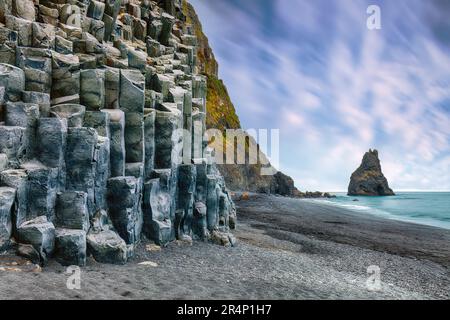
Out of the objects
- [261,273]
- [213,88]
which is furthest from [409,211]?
[261,273]

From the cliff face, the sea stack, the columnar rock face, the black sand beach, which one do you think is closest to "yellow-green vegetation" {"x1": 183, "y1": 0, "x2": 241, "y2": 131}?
the cliff face

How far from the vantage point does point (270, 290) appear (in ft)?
55.0

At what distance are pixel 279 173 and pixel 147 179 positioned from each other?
389 feet

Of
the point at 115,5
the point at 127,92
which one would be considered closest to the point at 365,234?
the point at 127,92

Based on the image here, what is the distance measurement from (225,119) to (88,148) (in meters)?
107

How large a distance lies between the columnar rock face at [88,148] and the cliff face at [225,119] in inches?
2824

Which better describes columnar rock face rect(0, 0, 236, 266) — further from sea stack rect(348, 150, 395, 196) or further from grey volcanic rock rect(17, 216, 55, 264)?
sea stack rect(348, 150, 395, 196)

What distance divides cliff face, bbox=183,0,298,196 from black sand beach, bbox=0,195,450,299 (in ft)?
221

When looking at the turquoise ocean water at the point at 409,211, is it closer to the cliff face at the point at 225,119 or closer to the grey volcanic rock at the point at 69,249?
the cliff face at the point at 225,119

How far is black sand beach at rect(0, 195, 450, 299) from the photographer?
14.9 m

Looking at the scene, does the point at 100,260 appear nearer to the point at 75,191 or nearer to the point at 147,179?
the point at 75,191

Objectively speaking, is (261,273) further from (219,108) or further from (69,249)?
(219,108)

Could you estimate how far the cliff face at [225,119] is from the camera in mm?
108725

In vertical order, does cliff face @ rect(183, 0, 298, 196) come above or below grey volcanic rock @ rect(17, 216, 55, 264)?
above
